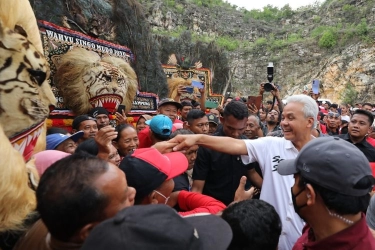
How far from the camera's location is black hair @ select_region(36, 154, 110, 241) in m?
1.06

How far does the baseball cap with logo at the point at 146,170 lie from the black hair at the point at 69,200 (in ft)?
1.60

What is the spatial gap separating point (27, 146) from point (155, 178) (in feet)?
2.14

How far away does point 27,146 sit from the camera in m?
1.65

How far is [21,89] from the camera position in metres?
1.57

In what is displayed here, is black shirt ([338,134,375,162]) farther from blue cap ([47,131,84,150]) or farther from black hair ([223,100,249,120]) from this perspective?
blue cap ([47,131,84,150])

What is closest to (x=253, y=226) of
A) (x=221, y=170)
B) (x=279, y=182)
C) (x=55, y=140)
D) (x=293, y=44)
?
(x=279, y=182)

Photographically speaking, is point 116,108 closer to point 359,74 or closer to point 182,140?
point 182,140

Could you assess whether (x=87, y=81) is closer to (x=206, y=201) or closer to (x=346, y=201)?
(x=206, y=201)

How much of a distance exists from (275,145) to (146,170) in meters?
1.22

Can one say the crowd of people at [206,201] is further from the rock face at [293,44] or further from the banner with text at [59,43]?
the rock face at [293,44]

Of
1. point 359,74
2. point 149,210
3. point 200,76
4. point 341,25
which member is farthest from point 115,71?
point 341,25

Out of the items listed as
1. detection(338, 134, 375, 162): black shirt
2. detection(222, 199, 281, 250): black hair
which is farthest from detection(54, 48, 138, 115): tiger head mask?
detection(222, 199, 281, 250): black hair

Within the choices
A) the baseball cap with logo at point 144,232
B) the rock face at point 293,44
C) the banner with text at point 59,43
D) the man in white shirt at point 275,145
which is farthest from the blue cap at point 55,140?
the rock face at point 293,44

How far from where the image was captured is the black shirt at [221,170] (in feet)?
9.86
